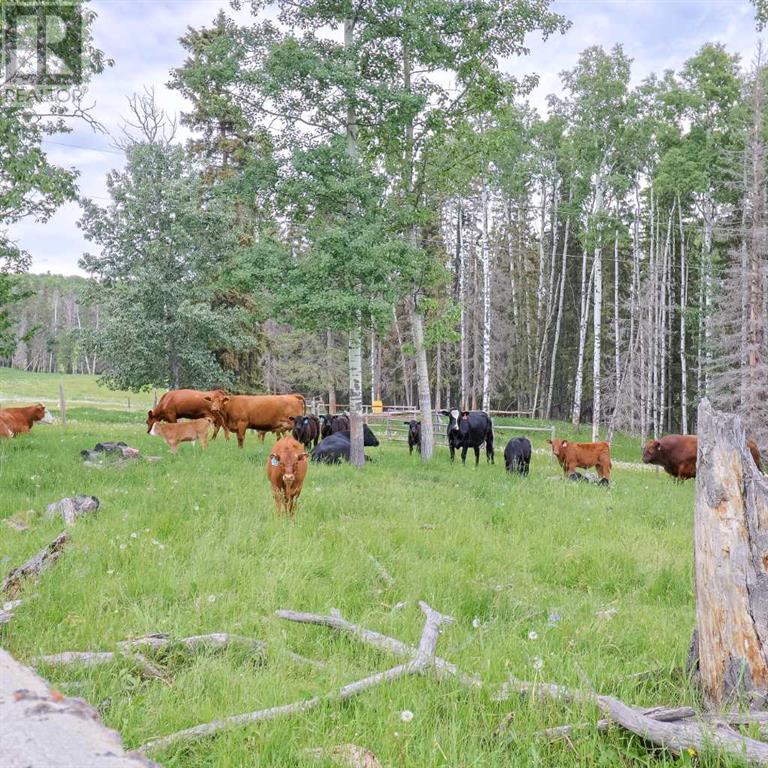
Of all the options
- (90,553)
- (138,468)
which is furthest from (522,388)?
(90,553)

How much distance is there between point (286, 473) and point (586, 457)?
10349 mm

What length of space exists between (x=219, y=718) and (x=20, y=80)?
11907 millimetres

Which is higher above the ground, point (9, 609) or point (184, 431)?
point (184, 431)

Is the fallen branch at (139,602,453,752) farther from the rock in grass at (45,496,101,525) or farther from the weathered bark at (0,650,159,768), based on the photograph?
the rock in grass at (45,496,101,525)

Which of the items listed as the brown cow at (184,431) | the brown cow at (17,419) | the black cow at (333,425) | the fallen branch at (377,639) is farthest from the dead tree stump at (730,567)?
the black cow at (333,425)

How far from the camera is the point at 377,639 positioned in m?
3.74

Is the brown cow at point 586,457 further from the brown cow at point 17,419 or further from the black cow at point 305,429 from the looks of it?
the brown cow at point 17,419

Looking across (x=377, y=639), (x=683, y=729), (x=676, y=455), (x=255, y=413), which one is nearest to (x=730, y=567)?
(x=683, y=729)

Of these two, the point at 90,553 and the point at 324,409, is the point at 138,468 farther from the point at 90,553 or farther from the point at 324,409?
the point at 324,409

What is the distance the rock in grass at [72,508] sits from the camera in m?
6.69

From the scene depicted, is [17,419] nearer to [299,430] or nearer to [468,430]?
[299,430]

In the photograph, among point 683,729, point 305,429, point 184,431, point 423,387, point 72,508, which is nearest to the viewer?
point 683,729

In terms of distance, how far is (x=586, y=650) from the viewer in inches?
153

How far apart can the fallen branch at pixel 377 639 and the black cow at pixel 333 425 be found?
580 inches
